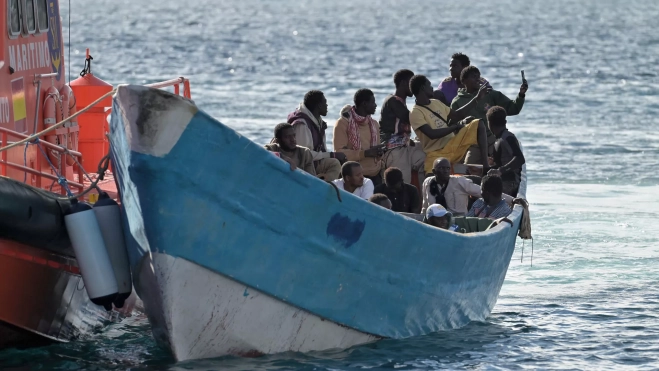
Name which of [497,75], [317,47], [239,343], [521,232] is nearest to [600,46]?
[317,47]

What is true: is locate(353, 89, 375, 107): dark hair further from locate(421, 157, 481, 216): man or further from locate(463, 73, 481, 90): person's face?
locate(463, 73, 481, 90): person's face

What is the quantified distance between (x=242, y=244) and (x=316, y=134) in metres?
3.20

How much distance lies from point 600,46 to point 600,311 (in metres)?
49.0

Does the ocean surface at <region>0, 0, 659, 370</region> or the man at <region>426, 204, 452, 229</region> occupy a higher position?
the man at <region>426, 204, 452, 229</region>

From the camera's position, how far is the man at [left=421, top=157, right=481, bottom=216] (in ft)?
38.3

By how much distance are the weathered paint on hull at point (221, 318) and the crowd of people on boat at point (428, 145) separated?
2200 millimetres

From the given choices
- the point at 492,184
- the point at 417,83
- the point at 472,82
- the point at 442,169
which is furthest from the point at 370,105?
the point at 492,184

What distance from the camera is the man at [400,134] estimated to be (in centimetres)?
1266

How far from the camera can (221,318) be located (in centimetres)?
911

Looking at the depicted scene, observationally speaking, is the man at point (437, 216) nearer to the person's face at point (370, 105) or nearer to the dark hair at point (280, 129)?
the dark hair at point (280, 129)

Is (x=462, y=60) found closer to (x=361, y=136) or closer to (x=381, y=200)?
(x=361, y=136)

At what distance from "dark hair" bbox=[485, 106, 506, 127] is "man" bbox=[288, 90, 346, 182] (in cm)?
157

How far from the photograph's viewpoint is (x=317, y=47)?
6022 cm

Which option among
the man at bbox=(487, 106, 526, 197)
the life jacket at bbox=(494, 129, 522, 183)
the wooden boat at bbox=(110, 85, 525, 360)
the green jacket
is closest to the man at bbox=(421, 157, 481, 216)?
the man at bbox=(487, 106, 526, 197)
